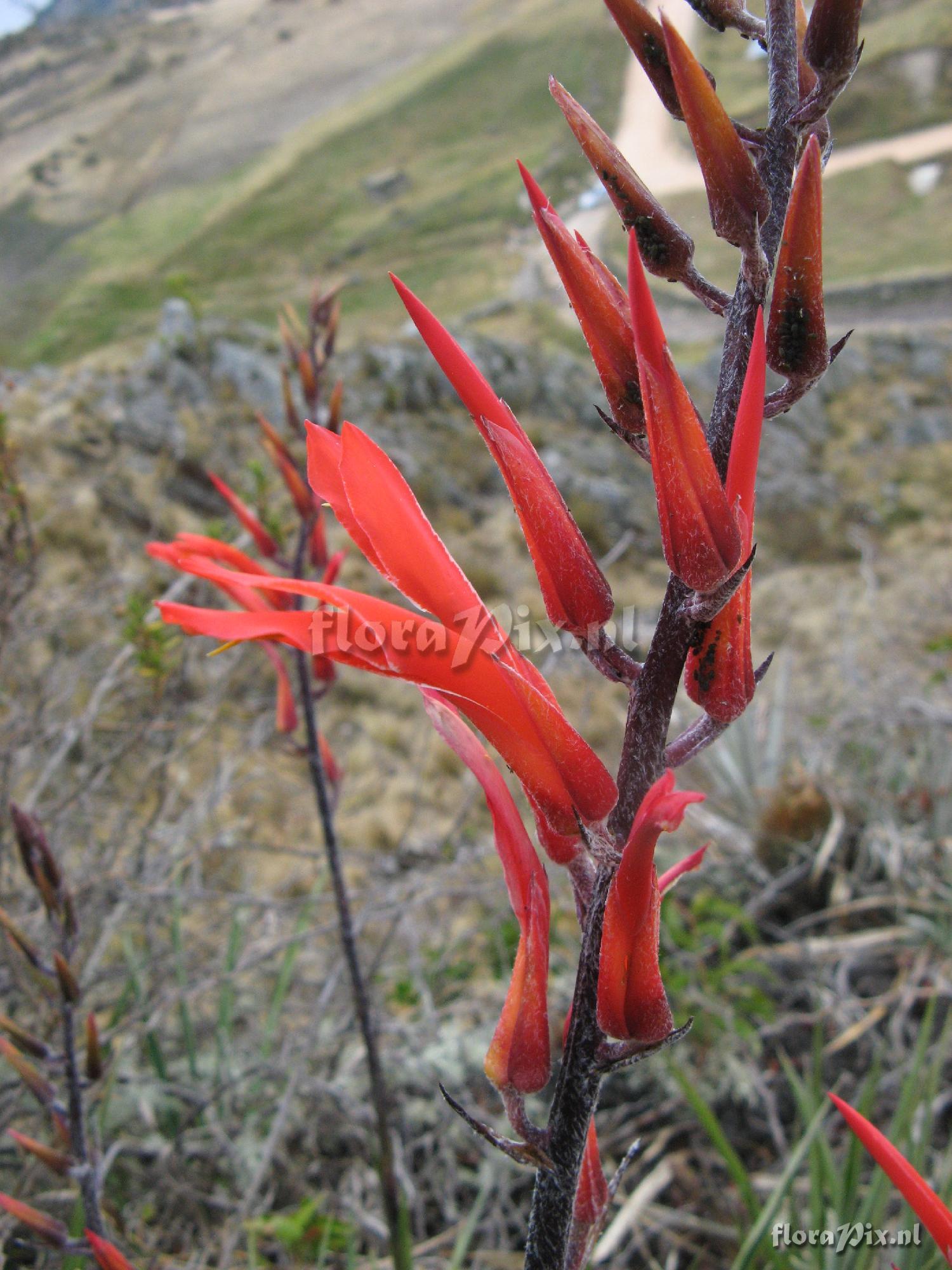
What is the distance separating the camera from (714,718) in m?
0.54

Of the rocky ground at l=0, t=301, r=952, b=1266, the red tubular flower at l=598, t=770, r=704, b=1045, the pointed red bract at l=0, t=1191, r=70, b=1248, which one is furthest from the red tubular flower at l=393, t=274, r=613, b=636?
the rocky ground at l=0, t=301, r=952, b=1266

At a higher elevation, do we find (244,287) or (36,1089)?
(244,287)

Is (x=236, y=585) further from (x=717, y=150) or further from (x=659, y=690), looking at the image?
(x=717, y=150)

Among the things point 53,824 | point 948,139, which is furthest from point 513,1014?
point 948,139

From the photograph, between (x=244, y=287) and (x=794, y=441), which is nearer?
(x=794, y=441)

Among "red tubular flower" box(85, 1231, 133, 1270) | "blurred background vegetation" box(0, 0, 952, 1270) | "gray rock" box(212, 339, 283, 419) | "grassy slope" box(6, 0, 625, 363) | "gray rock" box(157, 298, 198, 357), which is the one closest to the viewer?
"red tubular flower" box(85, 1231, 133, 1270)

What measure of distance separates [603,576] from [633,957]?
0.26 meters

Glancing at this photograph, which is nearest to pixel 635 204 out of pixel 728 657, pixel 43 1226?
pixel 728 657

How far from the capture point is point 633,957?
492mm

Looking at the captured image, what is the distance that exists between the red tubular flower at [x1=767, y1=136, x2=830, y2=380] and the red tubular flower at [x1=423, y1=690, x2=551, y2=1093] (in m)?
0.36

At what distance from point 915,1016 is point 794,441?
1253cm

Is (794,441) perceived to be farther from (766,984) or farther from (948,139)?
(948,139)

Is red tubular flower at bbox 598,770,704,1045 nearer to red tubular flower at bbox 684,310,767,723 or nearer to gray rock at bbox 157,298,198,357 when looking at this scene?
red tubular flower at bbox 684,310,767,723

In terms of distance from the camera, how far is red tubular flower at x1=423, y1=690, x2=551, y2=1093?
57 centimetres
